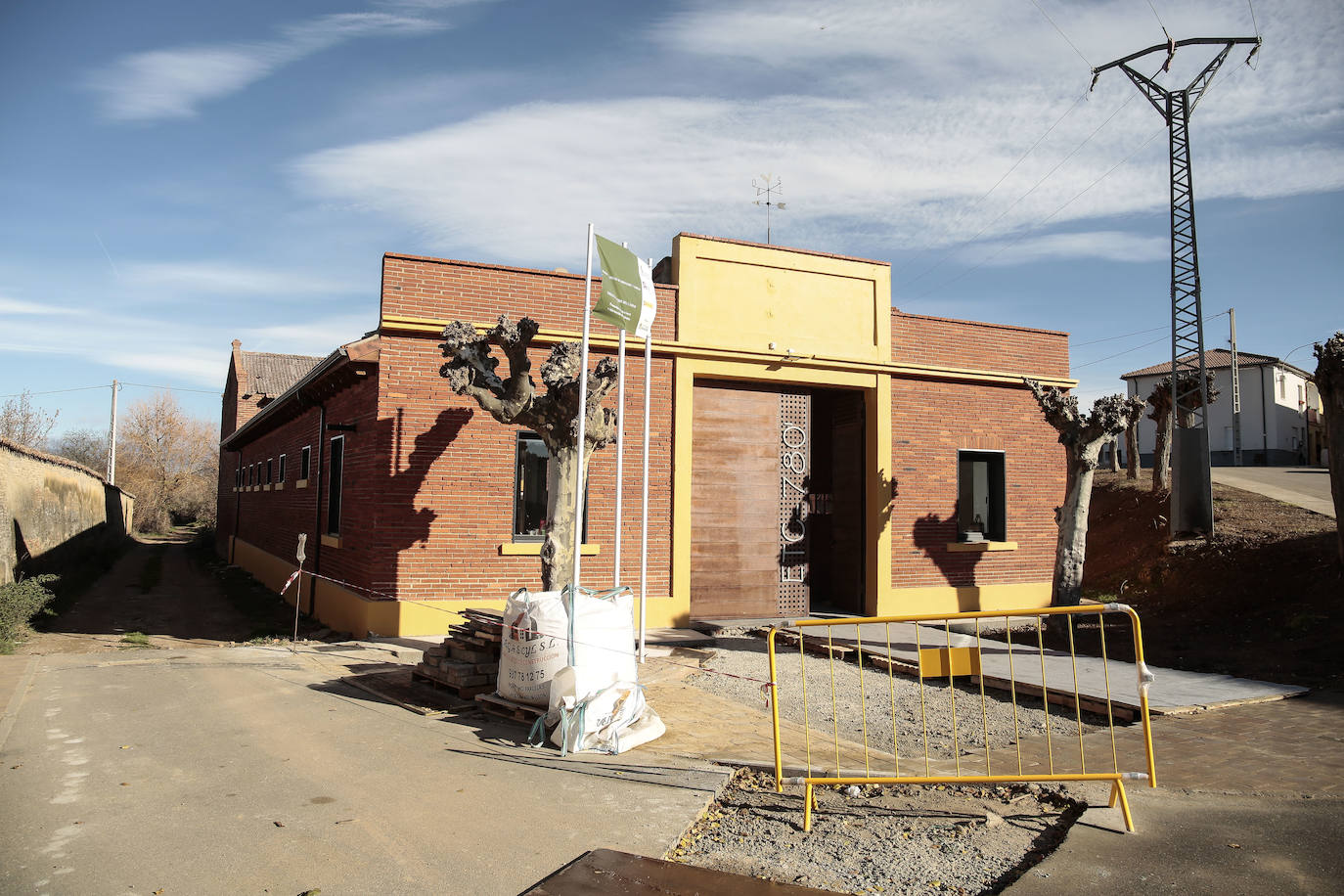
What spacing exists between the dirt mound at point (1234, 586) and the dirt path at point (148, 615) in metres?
14.1

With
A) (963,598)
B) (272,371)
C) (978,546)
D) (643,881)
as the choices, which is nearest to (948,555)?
(978,546)

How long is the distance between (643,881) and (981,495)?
39.6ft

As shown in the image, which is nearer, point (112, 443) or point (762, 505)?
point (762, 505)

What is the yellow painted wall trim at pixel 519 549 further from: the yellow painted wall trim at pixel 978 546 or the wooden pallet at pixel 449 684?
the yellow painted wall trim at pixel 978 546

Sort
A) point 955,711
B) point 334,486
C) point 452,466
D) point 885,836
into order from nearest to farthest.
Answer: point 885,836 < point 955,711 < point 452,466 < point 334,486

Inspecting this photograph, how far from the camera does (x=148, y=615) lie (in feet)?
49.6

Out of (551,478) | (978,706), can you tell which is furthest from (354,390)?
(978,706)

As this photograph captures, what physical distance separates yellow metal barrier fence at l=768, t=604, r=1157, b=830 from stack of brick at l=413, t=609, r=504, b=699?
2.77 metres

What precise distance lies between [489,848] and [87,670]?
24.5 ft

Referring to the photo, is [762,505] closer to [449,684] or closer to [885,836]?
[449,684]

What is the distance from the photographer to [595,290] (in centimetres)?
1205

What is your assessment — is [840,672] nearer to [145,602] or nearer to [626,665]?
[626,665]

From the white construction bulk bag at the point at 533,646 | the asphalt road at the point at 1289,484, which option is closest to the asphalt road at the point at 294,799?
the white construction bulk bag at the point at 533,646

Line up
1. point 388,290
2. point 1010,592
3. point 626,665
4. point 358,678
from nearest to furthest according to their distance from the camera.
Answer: point 626,665 → point 358,678 → point 388,290 → point 1010,592
